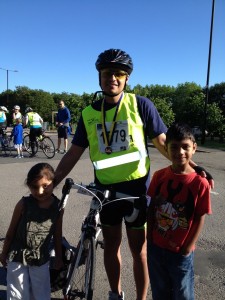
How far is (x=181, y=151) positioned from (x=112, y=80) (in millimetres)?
774

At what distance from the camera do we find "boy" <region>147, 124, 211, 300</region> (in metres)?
2.13

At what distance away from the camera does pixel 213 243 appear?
4277 mm

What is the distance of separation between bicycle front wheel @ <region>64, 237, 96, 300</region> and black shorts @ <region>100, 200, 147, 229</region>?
0.88ft

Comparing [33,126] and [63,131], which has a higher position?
[33,126]

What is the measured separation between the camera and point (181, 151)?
2201 mm

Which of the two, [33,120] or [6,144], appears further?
[6,144]

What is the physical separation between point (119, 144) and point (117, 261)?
1053mm

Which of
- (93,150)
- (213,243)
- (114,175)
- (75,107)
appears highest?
(75,107)

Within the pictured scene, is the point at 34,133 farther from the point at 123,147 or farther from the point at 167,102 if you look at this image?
the point at 167,102

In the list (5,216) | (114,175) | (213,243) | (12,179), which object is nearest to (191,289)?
(114,175)

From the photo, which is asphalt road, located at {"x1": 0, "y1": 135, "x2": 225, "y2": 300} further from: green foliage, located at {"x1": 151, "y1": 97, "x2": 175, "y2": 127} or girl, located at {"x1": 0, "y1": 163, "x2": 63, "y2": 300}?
green foliage, located at {"x1": 151, "y1": 97, "x2": 175, "y2": 127}

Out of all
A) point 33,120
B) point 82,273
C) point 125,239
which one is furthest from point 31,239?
point 33,120

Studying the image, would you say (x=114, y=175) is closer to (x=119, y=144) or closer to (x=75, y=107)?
(x=119, y=144)

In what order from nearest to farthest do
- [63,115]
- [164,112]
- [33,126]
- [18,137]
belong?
[18,137] → [33,126] → [63,115] → [164,112]
